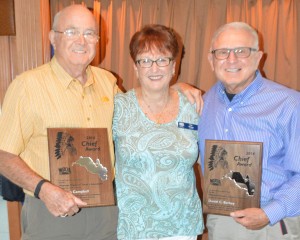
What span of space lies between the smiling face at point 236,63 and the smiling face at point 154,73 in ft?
0.79

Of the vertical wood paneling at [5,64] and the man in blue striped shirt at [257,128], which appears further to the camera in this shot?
the vertical wood paneling at [5,64]

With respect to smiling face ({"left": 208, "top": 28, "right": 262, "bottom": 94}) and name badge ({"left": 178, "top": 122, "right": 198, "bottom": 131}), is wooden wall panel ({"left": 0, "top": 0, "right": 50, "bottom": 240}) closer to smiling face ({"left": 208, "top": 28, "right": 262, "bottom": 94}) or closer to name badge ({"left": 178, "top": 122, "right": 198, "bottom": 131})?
name badge ({"left": 178, "top": 122, "right": 198, "bottom": 131})

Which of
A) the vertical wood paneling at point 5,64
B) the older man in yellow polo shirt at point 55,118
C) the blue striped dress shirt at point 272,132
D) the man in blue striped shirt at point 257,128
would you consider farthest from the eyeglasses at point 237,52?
the vertical wood paneling at point 5,64

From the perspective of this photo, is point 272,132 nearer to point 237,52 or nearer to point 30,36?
point 237,52

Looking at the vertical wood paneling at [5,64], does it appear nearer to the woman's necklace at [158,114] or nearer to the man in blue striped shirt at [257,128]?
→ the woman's necklace at [158,114]

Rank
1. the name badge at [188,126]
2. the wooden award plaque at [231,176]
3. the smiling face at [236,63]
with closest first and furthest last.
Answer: the wooden award plaque at [231,176] < the smiling face at [236,63] < the name badge at [188,126]

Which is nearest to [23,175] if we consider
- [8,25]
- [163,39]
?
[163,39]

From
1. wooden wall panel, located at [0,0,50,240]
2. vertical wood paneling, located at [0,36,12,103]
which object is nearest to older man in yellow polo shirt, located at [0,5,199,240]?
wooden wall panel, located at [0,0,50,240]

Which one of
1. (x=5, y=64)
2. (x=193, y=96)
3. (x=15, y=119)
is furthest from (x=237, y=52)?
(x=5, y=64)

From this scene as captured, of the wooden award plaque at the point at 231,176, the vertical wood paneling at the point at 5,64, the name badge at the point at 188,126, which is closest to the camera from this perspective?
the wooden award plaque at the point at 231,176

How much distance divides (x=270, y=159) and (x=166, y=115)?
53cm

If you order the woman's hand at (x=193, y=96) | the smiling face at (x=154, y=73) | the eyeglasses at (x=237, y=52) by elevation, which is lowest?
the woman's hand at (x=193, y=96)

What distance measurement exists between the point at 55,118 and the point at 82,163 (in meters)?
0.25

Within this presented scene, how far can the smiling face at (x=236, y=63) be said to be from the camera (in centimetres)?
162
